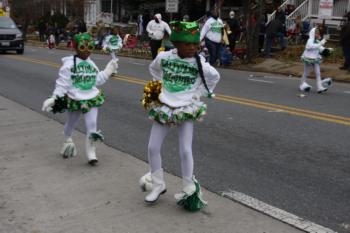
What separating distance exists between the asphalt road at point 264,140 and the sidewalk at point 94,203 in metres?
0.45

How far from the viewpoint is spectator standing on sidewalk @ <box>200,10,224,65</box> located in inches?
696

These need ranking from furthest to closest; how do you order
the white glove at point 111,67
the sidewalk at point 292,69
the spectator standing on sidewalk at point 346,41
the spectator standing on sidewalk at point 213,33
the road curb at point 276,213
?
1. the spectator standing on sidewalk at point 213,33
2. the spectator standing on sidewalk at point 346,41
3. the sidewalk at point 292,69
4. the white glove at point 111,67
5. the road curb at point 276,213

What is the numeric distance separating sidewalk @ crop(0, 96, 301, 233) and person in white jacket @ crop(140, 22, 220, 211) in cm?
23

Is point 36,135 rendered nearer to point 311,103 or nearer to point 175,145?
point 175,145

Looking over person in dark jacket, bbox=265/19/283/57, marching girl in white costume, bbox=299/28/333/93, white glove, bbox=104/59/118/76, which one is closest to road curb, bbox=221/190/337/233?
white glove, bbox=104/59/118/76

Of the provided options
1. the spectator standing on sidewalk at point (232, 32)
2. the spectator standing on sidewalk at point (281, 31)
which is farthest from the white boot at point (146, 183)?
the spectator standing on sidewalk at point (281, 31)

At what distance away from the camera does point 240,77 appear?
1616cm

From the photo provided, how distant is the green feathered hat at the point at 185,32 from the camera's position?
4.58 m

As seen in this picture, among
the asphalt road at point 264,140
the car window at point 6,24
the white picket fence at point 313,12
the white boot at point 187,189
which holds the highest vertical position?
the white picket fence at point 313,12

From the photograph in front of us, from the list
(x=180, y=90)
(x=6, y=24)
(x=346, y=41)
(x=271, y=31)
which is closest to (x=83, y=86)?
(x=180, y=90)

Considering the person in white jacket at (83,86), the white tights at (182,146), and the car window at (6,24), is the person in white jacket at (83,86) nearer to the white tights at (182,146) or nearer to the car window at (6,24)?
the white tights at (182,146)

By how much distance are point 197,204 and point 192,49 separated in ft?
4.37

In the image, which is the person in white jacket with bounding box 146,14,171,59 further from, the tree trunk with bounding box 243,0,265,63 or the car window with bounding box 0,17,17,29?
the car window with bounding box 0,17,17,29

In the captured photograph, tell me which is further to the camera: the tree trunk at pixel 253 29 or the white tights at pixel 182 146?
the tree trunk at pixel 253 29
